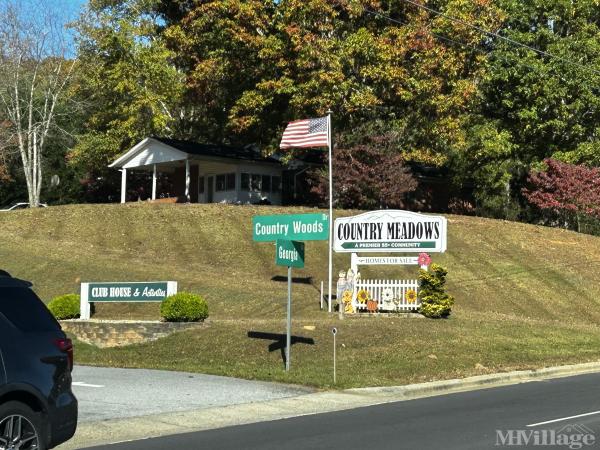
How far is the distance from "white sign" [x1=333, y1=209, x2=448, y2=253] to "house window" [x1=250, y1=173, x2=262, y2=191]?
24708mm

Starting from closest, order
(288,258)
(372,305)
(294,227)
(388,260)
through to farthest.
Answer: (288,258) → (294,227) → (372,305) → (388,260)

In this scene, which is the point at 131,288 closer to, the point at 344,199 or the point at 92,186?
the point at 344,199

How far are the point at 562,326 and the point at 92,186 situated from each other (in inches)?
1583

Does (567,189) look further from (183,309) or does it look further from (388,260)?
(183,309)

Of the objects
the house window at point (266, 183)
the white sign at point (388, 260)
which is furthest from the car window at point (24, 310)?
the house window at point (266, 183)

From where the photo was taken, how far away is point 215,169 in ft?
167

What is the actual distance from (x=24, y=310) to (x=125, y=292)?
1489cm

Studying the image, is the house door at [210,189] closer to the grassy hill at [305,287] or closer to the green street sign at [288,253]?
the grassy hill at [305,287]

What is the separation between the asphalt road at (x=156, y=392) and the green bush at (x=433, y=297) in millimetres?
7886

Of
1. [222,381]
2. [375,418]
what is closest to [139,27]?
[222,381]

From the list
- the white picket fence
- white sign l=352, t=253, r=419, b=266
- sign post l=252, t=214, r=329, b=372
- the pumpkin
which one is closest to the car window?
sign post l=252, t=214, r=329, b=372

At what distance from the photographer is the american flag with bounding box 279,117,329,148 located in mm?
26391

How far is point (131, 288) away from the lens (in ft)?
76.2

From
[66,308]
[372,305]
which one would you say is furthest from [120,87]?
[372,305]
